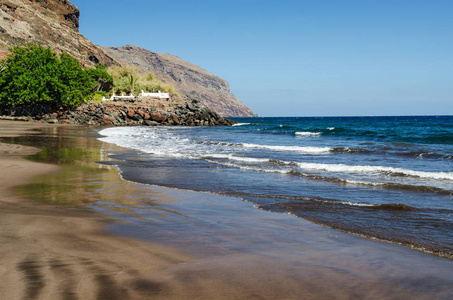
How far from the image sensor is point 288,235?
5.12 meters

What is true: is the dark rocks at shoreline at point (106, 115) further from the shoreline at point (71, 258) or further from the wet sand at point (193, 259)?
the wet sand at point (193, 259)

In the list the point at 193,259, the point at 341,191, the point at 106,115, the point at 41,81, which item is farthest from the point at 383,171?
the point at 41,81

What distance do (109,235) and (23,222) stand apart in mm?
1334

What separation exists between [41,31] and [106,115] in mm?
56620

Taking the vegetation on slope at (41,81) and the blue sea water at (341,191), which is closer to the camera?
the blue sea water at (341,191)

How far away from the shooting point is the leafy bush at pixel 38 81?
188 feet

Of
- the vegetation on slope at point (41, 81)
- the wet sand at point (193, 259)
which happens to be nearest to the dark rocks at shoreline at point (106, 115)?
the vegetation on slope at point (41, 81)

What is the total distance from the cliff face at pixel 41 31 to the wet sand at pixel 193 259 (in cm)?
9077

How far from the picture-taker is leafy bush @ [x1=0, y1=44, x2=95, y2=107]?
188 feet

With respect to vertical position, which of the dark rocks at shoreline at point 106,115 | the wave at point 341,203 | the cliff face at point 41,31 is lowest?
the wave at point 341,203

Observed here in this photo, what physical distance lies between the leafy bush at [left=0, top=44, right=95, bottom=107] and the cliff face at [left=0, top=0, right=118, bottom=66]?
25.8 m

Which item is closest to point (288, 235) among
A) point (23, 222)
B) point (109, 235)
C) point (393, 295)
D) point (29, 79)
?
point (393, 295)

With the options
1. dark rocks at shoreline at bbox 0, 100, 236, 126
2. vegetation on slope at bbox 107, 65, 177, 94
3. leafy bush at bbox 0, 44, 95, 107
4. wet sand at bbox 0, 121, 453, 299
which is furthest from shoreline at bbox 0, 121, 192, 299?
vegetation on slope at bbox 107, 65, 177, 94

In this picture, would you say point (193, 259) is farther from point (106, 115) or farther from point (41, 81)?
point (41, 81)
